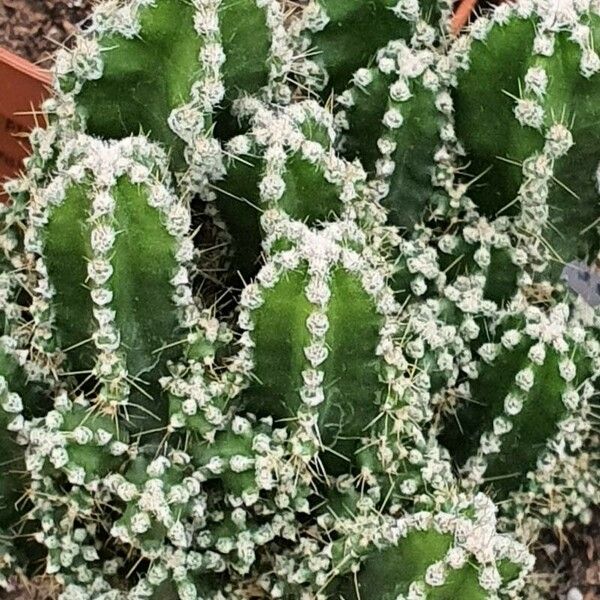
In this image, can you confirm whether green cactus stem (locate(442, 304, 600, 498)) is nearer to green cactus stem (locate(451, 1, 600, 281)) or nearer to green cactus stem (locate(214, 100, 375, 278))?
green cactus stem (locate(451, 1, 600, 281))

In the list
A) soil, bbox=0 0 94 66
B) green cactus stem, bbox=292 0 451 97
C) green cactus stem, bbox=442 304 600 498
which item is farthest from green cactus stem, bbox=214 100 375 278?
soil, bbox=0 0 94 66

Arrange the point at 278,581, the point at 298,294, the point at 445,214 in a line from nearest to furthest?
1. the point at 298,294
2. the point at 278,581
3. the point at 445,214

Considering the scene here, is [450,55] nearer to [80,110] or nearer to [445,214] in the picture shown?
[445,214]

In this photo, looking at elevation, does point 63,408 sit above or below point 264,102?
below

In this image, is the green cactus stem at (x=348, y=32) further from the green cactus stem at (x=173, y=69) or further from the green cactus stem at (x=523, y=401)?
the green cactus stem at (x=523, y=401)

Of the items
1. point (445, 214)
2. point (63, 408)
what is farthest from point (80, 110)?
point (445, 214)

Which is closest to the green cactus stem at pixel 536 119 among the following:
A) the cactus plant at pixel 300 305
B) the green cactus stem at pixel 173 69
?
the cactus plant at pixel 300 305

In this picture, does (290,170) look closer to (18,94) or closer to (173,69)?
(173,69)
